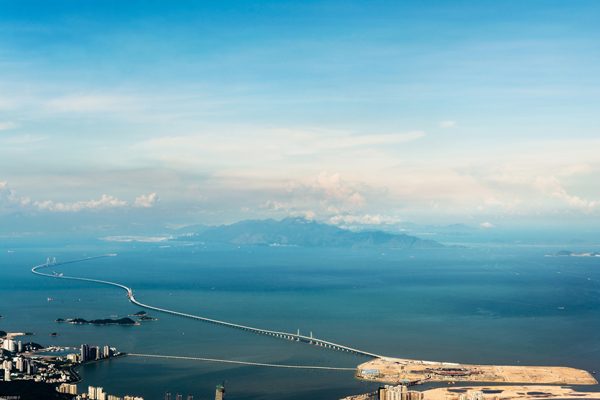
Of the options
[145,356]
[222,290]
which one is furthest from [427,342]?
[222,290]

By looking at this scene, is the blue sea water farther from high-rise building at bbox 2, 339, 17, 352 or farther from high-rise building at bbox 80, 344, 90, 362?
high-rise building at bbox 2, 339, 17, 352

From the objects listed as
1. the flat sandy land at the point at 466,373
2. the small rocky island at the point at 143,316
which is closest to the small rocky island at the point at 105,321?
the small rocky island at the point at 143,316

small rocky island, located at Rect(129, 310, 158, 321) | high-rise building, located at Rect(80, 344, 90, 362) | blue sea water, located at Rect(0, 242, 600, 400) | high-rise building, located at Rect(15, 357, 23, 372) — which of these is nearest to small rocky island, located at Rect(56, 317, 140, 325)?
small rocky island, located at Rect(129, 310, 158, 321)

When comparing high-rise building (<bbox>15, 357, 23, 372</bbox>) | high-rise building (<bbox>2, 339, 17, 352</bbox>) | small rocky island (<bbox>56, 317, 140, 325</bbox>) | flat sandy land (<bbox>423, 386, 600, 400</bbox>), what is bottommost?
Result: flat sandy land (<bbox>423, 386, 600, 400</bbox>)

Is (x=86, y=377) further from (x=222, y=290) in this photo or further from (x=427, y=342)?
(x=222, y=290)

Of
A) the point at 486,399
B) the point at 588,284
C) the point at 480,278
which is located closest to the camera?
the point at 486,399

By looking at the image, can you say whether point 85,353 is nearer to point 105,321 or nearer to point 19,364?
point 19,364

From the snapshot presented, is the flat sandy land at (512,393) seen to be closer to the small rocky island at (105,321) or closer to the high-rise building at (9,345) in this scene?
the high-rise building at (9,345)
